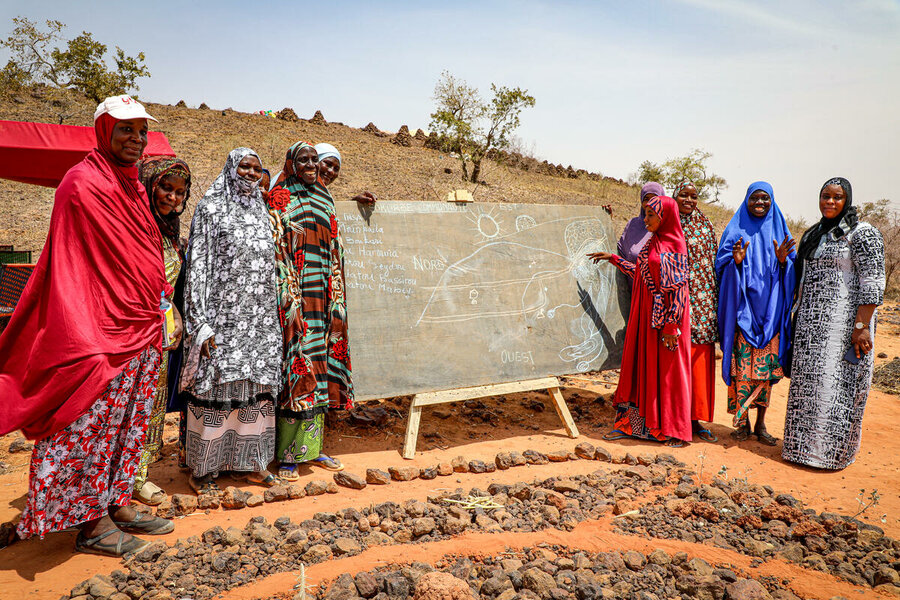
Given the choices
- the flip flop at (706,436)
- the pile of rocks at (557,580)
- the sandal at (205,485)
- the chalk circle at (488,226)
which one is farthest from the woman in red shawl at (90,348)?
the flip flop at (706,436)

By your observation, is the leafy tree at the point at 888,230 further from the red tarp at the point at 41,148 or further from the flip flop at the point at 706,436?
the red tarp at the point at 41,148

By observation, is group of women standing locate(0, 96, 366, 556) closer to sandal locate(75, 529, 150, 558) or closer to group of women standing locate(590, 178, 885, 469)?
sandal locate(75, 529, 150, 558)

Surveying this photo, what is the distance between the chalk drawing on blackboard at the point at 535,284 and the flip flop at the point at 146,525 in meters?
2.06

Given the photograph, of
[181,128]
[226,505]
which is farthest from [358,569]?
[181,128]

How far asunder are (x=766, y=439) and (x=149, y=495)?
15.6 feet

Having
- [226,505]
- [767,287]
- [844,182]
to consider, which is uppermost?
[844,182]

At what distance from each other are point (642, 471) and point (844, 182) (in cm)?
267

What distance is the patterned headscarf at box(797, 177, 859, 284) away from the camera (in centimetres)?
407

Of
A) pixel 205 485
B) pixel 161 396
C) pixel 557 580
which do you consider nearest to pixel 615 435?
pixel 557 580

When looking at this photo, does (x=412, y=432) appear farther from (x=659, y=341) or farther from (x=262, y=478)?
(x=659, y=341)

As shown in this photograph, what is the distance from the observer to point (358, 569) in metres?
2.57

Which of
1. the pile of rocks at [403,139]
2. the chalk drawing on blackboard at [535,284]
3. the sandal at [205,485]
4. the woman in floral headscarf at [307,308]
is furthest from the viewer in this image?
the pile of rocks at [403,139]

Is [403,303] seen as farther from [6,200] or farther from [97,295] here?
[6,200]

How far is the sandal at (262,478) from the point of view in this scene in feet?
11.7
